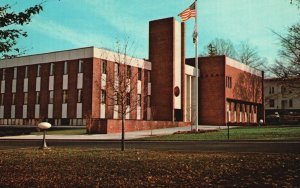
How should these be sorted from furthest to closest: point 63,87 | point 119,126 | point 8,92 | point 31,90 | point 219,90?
point 219,90
point 8,92
point 31,90
point 63,87
point 119,126

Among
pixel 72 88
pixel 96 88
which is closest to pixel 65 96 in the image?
pixel 72 88

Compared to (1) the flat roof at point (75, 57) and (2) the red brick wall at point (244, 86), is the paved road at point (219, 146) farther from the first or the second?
(2) the red brick wall at point (244, 86)

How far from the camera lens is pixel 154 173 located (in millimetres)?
9141

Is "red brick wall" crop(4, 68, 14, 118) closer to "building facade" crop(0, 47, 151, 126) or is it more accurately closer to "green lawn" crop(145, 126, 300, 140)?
"building facade" crop(0, 47, 151, 126)

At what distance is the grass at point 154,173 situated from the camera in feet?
26.0

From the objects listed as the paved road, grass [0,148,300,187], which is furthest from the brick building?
grass [0,148,300,187]

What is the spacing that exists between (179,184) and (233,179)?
49.7 inches

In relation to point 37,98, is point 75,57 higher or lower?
higher

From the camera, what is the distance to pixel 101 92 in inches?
1713

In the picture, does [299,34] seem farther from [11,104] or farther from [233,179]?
[11,104]

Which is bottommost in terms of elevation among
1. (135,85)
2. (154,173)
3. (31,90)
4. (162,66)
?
(154,173)

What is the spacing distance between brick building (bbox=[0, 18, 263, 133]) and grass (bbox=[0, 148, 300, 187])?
95.5 ft

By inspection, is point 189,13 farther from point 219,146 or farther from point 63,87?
point 63,87

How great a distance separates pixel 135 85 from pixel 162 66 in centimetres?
763
